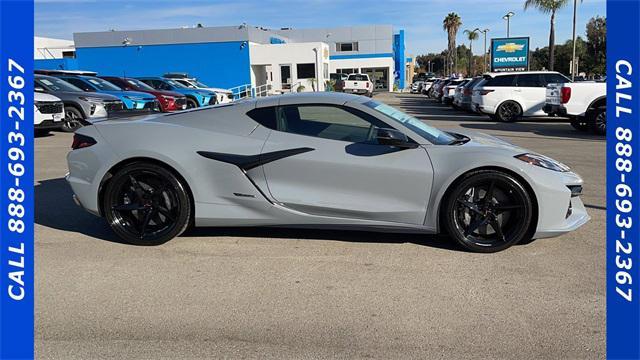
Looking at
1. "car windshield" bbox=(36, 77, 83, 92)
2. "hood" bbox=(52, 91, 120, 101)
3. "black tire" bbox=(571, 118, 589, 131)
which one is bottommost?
"black tire" bbox=(571, 118, 589, 131)

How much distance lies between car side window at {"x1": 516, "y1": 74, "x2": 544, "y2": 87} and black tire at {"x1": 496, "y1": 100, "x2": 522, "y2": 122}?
0.68 m

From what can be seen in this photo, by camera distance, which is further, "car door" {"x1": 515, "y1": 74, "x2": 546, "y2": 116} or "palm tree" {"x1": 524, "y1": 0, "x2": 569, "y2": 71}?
"palm tree" {"x1": 524, "y1": 0, "x2": 569, "y2": 71}

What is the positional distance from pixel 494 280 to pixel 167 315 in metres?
2.37

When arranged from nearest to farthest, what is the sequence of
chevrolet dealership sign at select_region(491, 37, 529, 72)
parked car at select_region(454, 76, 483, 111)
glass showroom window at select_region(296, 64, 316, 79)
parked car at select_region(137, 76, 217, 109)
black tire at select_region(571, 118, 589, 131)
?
black tire at select_region(571, 118, 589, 131)
parked car at select_region(454, 76, 483, 111)
parked car at select_region(137, 76, 217, 109)
chevrolet dealership sign at select_region(491, 37, 529, 72)
glass showroom window at select_region(296, 64, 316, 79)

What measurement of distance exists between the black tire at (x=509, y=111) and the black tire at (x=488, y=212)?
43.0 feet

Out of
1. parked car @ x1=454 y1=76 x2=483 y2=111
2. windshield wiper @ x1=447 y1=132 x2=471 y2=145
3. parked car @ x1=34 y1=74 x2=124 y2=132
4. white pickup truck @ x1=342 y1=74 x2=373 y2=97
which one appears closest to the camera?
windshield wiper @ x1=447 y1=132 x2=471 y2=145

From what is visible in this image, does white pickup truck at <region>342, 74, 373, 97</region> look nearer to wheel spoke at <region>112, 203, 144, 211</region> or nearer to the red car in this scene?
the red car

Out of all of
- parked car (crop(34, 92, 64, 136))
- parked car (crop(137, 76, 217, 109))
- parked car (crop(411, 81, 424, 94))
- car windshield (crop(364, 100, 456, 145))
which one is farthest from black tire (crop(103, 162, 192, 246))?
parked car (crop(411, 81, 424, 94))

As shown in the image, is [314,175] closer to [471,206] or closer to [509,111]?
[471,206]

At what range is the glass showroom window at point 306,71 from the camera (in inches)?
1748

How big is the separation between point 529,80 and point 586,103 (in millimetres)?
3673

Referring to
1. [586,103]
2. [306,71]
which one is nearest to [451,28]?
[306,71]

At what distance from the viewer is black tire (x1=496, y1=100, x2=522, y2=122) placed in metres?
16.6

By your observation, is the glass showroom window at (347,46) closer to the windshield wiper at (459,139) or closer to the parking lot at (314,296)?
the windshield wiper at (459,139)
